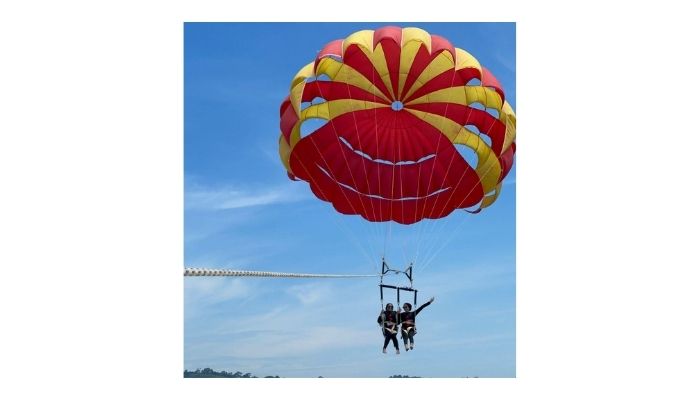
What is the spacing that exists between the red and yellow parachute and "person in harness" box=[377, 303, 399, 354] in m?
2.64

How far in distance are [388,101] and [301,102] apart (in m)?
1.42

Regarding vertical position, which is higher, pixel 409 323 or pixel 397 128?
pixel 397 128

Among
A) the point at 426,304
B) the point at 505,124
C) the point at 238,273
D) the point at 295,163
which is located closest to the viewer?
the point at 238,273

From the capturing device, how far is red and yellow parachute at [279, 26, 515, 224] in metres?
10.1

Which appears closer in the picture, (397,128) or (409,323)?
(409,323)

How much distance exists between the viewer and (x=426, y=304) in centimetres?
959

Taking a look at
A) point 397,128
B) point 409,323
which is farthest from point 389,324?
point 397,128

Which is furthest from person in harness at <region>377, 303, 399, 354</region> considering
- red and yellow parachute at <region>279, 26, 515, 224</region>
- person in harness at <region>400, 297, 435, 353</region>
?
red and yellow parachute at <region>279, 26, 515, 224</region>

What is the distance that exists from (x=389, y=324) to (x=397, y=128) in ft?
10.2

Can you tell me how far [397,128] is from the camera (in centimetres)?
1138

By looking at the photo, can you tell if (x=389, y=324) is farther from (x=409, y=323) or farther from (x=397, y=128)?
(x=397, y=128)

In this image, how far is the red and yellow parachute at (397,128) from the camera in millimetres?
10094

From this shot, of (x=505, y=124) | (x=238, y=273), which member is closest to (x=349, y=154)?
(x=505, y=124)

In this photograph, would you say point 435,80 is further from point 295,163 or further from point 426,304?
point 426,304
